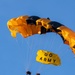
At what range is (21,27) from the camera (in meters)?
55.6

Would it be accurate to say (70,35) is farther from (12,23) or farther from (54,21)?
(12,23)

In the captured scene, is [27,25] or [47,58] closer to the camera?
[47,58]

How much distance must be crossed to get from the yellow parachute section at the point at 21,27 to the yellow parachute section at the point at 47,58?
2.67m

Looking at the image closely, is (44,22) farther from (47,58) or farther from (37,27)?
(47,58)

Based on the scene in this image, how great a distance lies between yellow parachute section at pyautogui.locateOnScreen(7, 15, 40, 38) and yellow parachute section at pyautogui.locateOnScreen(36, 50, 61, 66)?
267 cm

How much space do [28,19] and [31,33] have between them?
1.83 metres

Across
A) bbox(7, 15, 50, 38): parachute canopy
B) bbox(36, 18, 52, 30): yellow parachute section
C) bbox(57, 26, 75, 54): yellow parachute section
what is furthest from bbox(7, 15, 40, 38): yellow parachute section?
bbox(57, 26, 75, 54): yellow parachute section

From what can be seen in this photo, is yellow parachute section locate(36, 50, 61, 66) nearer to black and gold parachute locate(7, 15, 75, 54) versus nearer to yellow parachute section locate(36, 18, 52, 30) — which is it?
black and gold parachute locate(7, 15, 75, 54)

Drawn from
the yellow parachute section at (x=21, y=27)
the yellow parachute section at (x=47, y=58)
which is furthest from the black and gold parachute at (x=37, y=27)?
the yellow parachute section at (x=47, y=58)

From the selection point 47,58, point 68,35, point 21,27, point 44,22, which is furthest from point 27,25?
point 68,35

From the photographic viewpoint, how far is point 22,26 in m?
55.5

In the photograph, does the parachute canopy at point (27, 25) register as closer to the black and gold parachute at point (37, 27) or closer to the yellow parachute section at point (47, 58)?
the black and gold parachute at point (37, 27)

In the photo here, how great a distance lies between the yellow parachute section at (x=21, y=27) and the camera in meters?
55.0

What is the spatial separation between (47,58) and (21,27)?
13.5 feet
